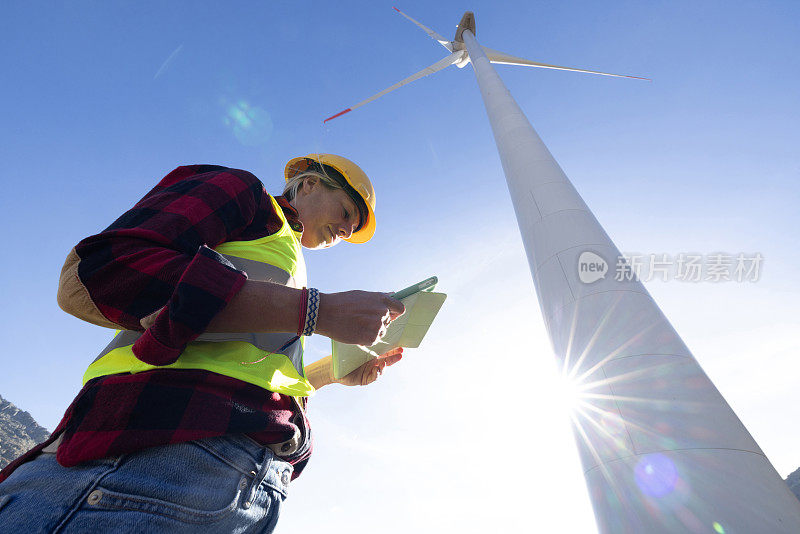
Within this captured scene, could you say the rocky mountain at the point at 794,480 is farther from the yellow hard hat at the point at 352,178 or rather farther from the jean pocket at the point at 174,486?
the jean pocket at the point at 174,486

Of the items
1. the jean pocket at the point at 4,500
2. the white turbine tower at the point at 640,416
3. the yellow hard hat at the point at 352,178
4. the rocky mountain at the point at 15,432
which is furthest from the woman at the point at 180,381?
the rocky mountain at the point at 15,432

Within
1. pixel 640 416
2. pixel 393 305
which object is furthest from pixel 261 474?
pixel 640 416

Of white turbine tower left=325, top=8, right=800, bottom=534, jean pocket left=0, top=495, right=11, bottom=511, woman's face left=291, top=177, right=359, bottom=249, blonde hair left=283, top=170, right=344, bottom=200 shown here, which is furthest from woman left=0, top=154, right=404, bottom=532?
white turbine tower left=325, top=8, right=800, bottom=534

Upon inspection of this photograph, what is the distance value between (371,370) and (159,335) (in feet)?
7.32

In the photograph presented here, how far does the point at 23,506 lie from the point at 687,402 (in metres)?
3.33

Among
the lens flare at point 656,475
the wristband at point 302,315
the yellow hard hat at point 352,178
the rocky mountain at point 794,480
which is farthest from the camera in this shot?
the rocky mountain at point 794,480

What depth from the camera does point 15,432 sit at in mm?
87375

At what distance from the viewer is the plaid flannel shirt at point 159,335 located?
159 cm

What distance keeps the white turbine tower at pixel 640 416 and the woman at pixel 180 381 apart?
176 centimetres

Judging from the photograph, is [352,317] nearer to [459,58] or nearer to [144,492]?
[144,492]

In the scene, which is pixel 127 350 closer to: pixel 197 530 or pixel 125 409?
pixel 125 409

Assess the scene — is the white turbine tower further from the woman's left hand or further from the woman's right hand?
the woman's right hand

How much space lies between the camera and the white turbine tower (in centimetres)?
224

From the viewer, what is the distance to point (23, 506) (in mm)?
1403
